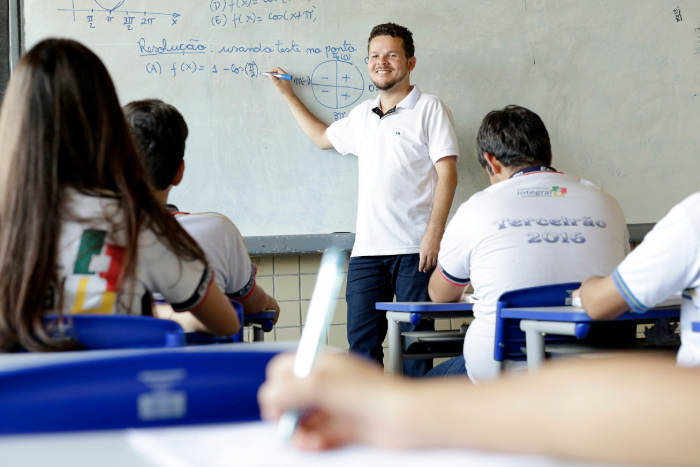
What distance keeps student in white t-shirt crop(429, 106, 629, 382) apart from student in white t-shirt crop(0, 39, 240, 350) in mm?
1023

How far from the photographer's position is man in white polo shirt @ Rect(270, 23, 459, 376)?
10.2 feet

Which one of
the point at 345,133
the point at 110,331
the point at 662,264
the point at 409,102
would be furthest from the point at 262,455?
the point at 345,133

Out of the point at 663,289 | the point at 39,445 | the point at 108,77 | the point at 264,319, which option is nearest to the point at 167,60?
the point at 264,319

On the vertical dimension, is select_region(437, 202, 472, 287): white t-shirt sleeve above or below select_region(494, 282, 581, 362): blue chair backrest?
above

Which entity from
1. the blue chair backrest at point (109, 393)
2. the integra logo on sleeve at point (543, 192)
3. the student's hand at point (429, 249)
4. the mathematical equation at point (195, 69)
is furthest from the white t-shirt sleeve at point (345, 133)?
the blue chair backrest at point (109, 393)

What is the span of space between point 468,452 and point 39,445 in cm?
25

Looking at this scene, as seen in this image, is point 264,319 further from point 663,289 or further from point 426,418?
point 426,418

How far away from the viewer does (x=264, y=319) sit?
2.07 metres

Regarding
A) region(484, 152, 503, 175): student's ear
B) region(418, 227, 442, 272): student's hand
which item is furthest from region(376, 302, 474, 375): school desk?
region(484, 152, 503, 175): student's ear

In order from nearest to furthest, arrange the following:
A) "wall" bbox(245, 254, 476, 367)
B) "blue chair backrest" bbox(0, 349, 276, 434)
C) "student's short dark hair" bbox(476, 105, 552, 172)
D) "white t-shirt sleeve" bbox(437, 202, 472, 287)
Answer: "blue chair backrest" bbox(0, 349, 276, 434) < "white t-shirt sleeve" bbox(437, 202, 472, 287) < "student's short dark hair" bbox(476, 105, 552, 172) < "wall" bbox(245, 254, 476, 367)

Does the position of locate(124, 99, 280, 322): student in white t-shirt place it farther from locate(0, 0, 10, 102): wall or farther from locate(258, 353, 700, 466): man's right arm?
locate(0, 0, 10, 102): wall

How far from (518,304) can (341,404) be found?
155 cm

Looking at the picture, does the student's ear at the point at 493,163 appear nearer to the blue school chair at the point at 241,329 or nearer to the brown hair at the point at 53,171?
the blue school chair at the point at 241,329

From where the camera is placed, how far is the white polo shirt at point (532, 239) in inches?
77.9
